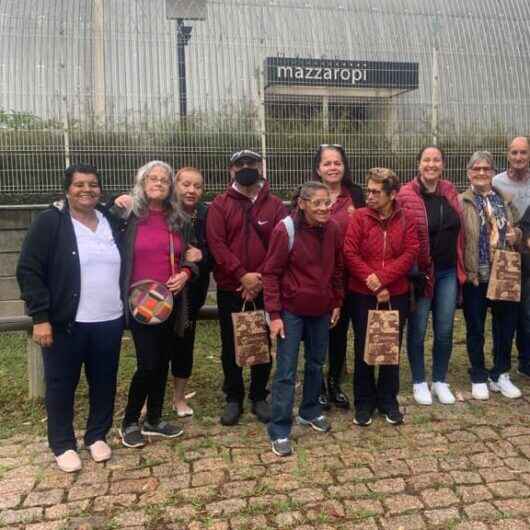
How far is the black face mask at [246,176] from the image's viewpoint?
13.8 feet

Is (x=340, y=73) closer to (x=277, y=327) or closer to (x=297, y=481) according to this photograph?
(x=277, y=327)

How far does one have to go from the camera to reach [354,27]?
8930 millimetres

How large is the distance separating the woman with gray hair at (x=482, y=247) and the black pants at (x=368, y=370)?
70cm

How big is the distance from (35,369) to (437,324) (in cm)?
329

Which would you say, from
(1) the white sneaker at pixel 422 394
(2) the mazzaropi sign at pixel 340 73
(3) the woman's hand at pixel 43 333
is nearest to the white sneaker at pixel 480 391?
(1) the white sneaker at pixel 422 394

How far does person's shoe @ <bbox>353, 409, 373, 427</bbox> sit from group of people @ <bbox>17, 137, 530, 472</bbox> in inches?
0.5

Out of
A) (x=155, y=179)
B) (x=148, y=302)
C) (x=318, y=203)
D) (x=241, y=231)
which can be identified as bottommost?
(x=148, y=302)

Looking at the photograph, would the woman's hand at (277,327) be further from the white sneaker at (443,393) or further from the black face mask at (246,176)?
the white sneaker at (443,393)

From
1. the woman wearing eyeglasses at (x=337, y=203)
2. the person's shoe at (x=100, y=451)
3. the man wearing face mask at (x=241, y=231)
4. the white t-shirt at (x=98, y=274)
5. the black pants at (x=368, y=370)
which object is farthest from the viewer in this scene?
the woman wearing eyeglasses at (x=337, y=203)

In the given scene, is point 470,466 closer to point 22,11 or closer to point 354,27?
point 354,27

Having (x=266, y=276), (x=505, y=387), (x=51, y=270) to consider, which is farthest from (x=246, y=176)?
(x=505, y=387)

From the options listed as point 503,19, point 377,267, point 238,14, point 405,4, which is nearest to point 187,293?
point 377,267

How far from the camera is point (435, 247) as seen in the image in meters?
4.50

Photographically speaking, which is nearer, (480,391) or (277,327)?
(277,327)
